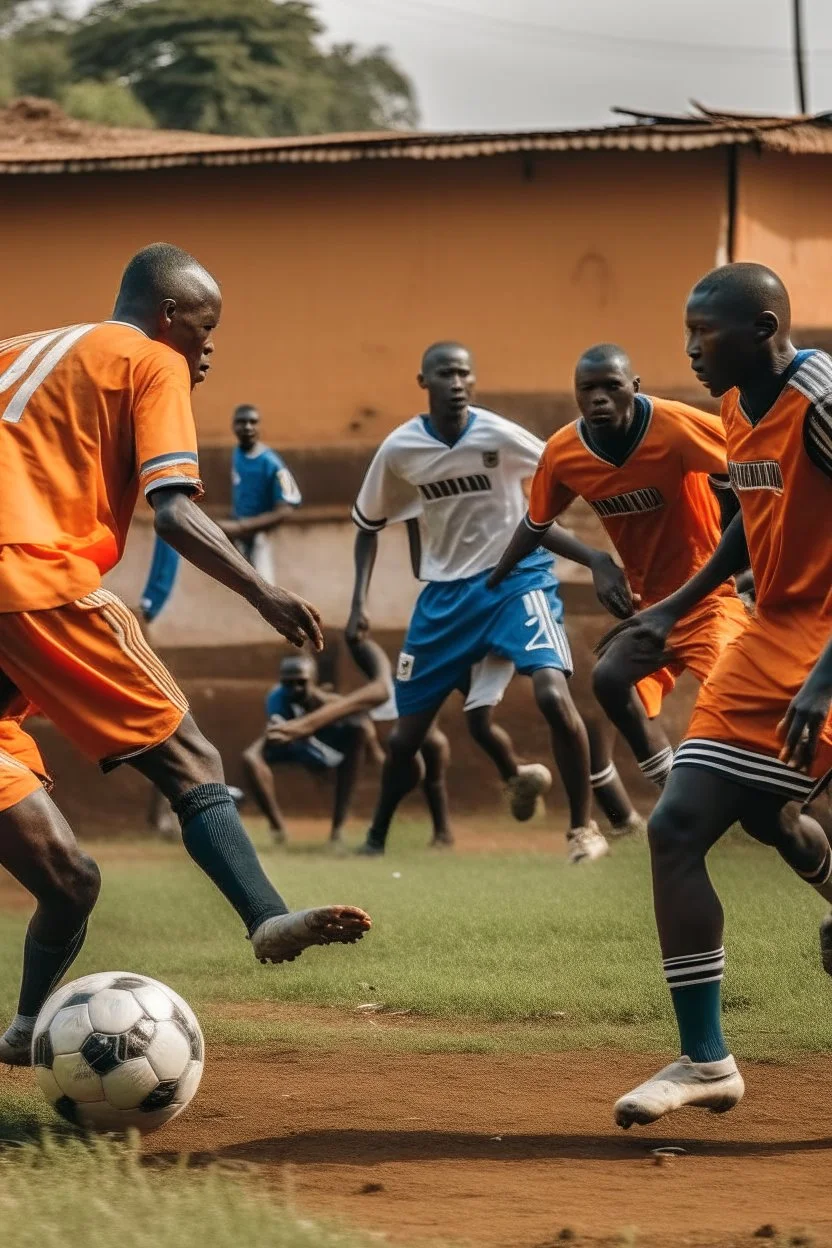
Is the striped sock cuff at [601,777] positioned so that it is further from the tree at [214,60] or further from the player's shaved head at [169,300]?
the tree at [214,60]

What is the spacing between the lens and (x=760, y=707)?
196 inches

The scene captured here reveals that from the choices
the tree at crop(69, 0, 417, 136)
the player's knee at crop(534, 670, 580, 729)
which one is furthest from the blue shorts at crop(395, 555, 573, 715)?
the tree at crop(69, 0, 417, 136)

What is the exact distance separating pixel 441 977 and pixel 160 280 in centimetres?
293

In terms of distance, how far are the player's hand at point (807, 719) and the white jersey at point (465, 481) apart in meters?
5.90

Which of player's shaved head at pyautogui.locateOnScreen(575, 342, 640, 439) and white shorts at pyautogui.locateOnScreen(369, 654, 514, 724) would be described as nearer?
player's shaved head at pyautogui.locateOnScreen(575, 342, 640, 439)

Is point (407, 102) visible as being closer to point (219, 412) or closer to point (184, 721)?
point (219, 412)

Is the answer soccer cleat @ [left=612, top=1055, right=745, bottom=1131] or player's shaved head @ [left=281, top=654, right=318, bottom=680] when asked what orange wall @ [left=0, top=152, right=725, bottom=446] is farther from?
soccer cleat @ [left=612, top=1055, right=745, bottom=1131]

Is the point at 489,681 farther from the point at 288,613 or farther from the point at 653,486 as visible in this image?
the point at 288,613

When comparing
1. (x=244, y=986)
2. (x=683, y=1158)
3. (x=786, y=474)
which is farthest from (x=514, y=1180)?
(x=244, y=986)

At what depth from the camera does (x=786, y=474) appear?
5.00 metres

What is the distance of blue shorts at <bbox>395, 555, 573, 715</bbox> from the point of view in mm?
10008

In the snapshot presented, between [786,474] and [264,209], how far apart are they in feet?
33.9

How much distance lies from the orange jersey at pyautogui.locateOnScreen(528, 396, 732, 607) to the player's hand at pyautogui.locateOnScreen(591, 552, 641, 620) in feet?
1.54

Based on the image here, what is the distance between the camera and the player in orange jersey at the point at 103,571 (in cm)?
498
